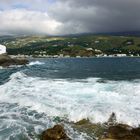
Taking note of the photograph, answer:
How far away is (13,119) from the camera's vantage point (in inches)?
992

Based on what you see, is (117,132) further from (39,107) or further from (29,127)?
(39,107)

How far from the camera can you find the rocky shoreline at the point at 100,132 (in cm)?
1998

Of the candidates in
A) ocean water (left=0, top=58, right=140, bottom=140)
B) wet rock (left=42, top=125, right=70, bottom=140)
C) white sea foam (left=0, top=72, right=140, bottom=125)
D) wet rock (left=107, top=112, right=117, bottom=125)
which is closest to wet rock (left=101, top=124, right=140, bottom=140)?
ocean water (left=0, top=58, right=140, bottom=140)

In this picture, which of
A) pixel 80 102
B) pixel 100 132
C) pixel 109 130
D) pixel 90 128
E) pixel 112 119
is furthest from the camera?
pixel 80 102

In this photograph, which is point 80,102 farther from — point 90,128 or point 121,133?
point 121,133

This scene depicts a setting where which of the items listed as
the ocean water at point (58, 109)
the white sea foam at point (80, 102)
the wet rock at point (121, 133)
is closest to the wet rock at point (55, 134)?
the ocean water at point (58, 109)

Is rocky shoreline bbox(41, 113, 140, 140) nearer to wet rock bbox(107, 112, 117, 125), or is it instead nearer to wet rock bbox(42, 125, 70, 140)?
wet rock bbox(42, 125, 70, 140)

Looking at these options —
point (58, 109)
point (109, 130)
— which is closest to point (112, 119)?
point (109, 130)

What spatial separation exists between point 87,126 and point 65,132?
245cm

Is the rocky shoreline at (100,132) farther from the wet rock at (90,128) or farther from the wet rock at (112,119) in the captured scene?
the wet rock at (112,119)

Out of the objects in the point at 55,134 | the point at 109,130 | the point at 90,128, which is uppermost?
the point at 55,134

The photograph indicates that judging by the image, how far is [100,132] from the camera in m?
21.9

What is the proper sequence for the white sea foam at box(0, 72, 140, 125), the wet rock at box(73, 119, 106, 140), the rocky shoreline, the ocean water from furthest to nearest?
the white sea foam at box(0, 72, 140, 125)
the ocean water
the wet rock at box(73, 119, 106, 140)
the rocky shoreline

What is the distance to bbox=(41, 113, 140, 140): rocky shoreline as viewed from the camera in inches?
787
